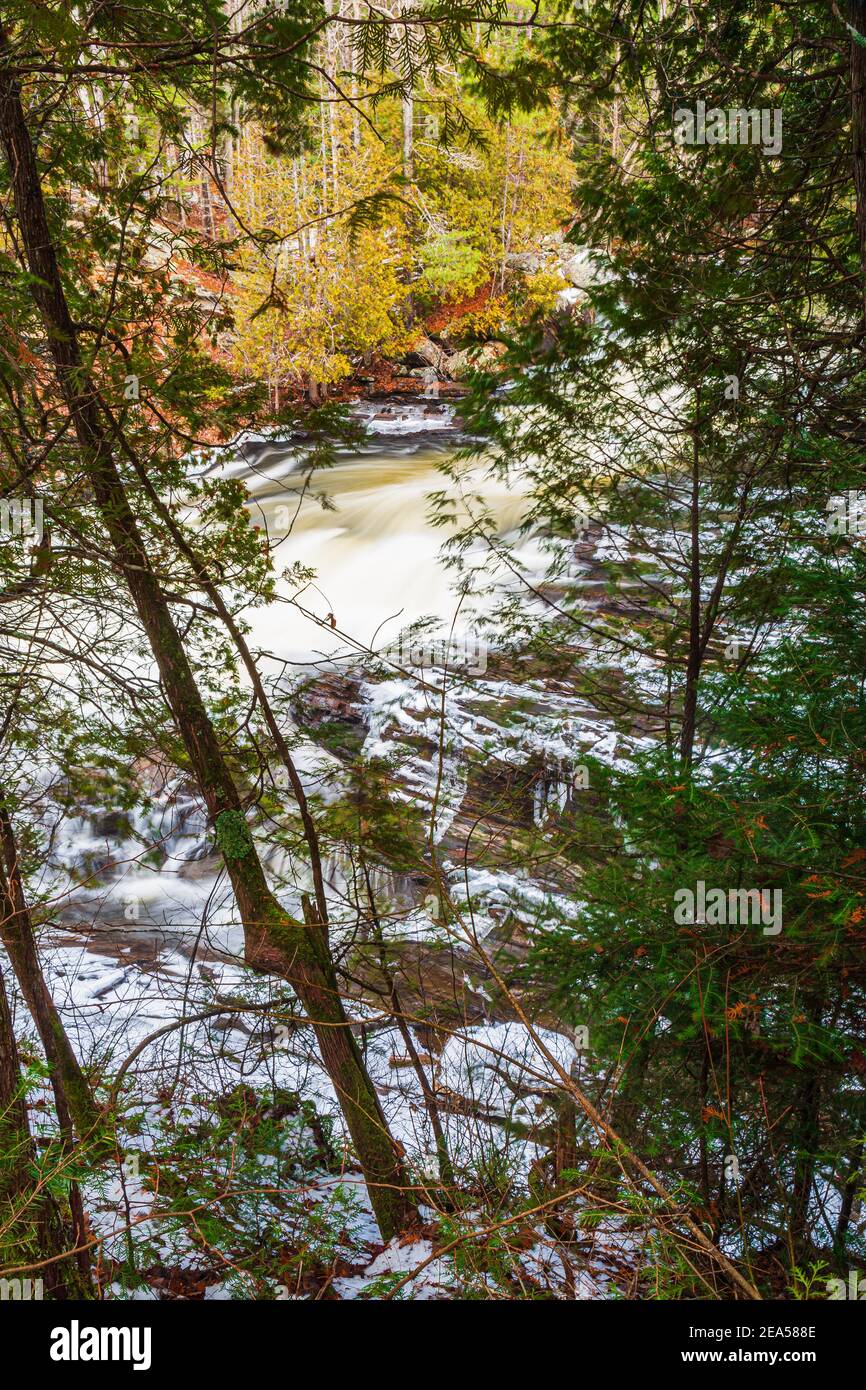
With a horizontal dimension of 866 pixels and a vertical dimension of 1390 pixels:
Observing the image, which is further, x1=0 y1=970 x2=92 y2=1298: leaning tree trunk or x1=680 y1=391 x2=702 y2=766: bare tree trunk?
x1=680 y1=391 x2=702 y2=766: bare tree trunk

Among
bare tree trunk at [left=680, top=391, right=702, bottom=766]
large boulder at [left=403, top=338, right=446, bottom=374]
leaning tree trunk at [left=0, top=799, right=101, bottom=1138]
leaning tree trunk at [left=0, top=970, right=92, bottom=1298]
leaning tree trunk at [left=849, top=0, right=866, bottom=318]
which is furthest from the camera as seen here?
large boulder at [left=403, top=338, right=446, bottom=374]

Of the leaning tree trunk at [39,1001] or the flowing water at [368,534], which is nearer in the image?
the leaning tree trunk at [39,1001]

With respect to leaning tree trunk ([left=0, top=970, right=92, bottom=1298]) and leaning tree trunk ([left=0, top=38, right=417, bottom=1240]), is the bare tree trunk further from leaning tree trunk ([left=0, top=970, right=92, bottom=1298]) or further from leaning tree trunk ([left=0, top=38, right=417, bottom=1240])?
leaning tree trunk ([left=0, top=970, right=92, bottom=1298])

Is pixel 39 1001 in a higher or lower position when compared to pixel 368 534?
lower

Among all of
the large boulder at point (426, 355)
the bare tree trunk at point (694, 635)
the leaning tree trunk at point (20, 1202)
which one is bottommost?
the leaning tree trunk at point (20, 1202)

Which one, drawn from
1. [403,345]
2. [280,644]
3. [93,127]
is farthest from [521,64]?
[280,644]

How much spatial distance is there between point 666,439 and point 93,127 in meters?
2.95

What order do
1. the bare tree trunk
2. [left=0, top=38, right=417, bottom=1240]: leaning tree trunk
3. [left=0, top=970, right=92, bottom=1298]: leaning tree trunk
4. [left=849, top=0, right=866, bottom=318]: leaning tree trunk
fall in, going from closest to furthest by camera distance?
[left=849, top=0, right=866, bottom=318]: leaning tree trunk
[left=0, top=970, right=92, bottom=1298]: leaning tree trunk
[left=0, top=38, right=417, bottom=1240]: leaning tree trunk
the bare tree trunk

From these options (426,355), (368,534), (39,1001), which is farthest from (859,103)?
(368,534)

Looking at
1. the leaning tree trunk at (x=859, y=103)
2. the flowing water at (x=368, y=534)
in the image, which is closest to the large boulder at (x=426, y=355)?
the flowing water at (x=368, y=534)

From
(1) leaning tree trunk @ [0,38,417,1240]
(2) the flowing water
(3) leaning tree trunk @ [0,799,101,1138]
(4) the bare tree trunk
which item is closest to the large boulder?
(2) the flowing water

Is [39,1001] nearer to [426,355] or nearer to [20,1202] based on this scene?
[20,1202]

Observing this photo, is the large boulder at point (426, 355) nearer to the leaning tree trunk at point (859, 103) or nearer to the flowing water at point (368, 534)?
the flowing water at point (368, 534)
